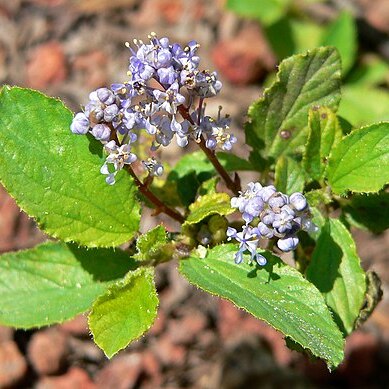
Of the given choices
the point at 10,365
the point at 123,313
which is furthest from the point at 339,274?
the point at 10,365

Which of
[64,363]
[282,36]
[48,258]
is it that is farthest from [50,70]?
[48,258]

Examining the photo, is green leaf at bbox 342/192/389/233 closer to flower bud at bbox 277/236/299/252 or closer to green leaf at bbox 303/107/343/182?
green leaf at bbox 303/107/343/182

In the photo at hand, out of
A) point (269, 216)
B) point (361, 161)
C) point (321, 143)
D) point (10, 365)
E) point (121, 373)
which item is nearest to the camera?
point (269, 216)

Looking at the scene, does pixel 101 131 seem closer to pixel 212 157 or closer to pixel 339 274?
pixel 212 157

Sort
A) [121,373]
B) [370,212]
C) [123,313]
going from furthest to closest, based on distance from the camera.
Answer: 1. [121,373]
2. [370,212]
3. [123,313]

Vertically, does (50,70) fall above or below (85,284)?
below

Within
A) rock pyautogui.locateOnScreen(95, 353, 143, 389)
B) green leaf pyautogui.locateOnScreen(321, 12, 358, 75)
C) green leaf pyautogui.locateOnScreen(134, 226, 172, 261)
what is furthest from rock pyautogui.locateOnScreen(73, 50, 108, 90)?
green leaf pyautogui.locateOnScreen(134, 226, 172, 261)

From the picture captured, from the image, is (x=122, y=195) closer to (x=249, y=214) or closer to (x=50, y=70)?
(x=249, y=214)
